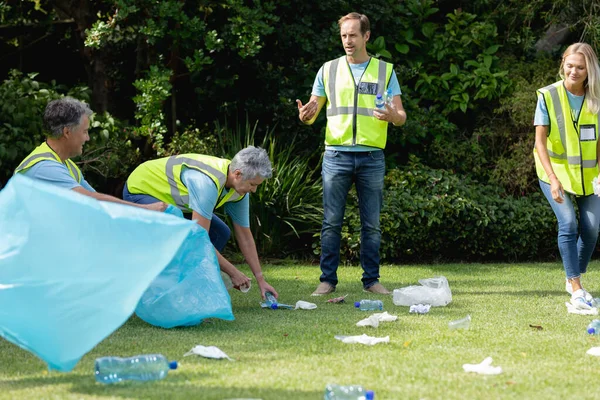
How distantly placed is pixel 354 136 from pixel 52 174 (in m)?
2.47

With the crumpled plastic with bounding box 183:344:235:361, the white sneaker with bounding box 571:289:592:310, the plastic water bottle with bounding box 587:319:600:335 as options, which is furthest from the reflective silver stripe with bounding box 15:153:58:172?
the white sneaker with bounding box 571:289:592:310

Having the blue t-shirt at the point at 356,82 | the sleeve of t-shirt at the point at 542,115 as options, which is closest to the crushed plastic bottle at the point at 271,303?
the blue t-shirt at the point at 356,82

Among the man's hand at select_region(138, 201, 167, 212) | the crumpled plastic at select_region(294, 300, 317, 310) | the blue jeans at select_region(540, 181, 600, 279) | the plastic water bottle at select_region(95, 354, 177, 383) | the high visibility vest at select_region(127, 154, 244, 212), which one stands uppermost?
the high visibility vest at select_region(127, 154, 244, 212)

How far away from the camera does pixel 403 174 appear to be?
9625mm

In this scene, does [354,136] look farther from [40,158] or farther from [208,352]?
[208,352]

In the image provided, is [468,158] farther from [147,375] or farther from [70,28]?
[147,375]

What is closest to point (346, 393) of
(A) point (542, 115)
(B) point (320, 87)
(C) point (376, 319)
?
(C) point (376, 319)

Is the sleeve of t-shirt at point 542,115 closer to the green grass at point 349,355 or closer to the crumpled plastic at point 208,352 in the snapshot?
the green grass at point 349,355

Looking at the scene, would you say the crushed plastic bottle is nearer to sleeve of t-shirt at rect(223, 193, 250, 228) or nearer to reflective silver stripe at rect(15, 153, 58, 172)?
sleeve of t-shirt at rect(223, 193, 250, 228)

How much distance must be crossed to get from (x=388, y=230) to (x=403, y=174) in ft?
3.21

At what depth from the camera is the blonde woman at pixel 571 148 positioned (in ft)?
20.3

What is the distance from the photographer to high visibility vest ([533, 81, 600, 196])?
6.22 m

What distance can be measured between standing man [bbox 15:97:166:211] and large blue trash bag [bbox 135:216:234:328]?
A: 350 mm

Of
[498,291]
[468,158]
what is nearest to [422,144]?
[468,158]
